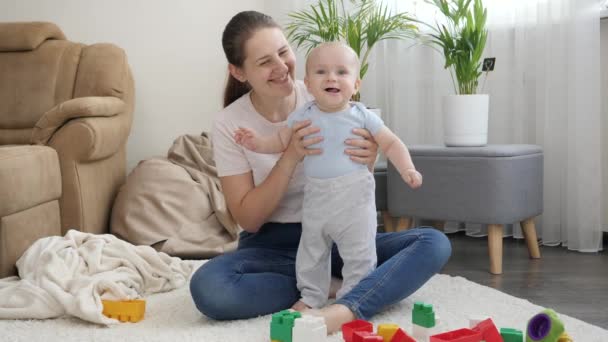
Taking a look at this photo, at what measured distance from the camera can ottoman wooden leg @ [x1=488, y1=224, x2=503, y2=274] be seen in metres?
2.57

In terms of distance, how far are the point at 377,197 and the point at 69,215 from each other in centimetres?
129

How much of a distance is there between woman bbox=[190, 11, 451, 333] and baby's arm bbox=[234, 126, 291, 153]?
4 cm

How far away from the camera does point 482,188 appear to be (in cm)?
260

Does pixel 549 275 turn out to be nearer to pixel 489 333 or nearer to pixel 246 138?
pixel 489 333

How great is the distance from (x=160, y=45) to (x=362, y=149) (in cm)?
243

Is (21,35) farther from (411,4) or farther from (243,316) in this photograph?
(243,316)

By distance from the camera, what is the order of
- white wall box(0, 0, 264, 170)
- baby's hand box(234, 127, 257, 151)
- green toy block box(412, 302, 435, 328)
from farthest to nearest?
1. white wall box(0, 0, 264, 170)
2. baby's hand box(234, 127, 257, 151)
3. green toy block box(412, 302, 435, 328)

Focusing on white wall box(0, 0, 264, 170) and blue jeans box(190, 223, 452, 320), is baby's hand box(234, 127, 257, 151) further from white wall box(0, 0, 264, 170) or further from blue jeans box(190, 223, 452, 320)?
white wall box(0, 0, 264, 170)

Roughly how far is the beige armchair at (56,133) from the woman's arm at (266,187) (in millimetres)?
899

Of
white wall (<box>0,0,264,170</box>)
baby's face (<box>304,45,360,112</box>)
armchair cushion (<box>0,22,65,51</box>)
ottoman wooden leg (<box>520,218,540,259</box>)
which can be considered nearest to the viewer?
baby's face (<box>304,45,360,112</box>)

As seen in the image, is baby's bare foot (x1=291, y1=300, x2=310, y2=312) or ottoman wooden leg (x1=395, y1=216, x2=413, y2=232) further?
ottoman wooden leg (x1=395, y1=216, x2=413, y2=232)

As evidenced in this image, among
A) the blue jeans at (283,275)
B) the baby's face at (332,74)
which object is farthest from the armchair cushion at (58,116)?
the baby's face at (332,74)

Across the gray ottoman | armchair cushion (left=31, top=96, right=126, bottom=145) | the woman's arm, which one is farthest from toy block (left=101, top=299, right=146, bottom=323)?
the gray ottoman

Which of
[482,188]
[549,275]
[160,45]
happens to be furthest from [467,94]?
[160,45]
